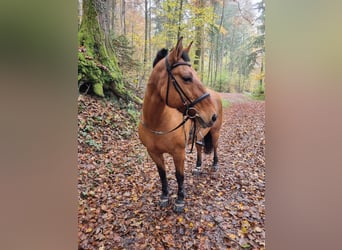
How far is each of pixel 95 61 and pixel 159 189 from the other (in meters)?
0.91

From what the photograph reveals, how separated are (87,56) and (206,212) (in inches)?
47.3

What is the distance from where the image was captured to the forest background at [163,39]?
1.31m

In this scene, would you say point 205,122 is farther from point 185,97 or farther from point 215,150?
point 215,150

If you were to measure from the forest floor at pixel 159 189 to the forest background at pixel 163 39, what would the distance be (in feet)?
0.45

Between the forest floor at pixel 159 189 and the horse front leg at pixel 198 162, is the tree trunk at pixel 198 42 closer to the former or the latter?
the forest floor at pixel 159 189

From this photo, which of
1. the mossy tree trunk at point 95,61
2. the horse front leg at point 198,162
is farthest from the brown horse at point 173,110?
the mossy tree trunk at point 95,61

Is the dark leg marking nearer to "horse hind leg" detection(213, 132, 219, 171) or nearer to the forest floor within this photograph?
the forest floor

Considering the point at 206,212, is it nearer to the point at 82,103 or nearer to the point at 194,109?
the point at 194,109

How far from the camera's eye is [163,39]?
54.6 inches

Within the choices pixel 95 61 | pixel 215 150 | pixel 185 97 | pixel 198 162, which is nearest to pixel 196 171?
pixel 198 162
